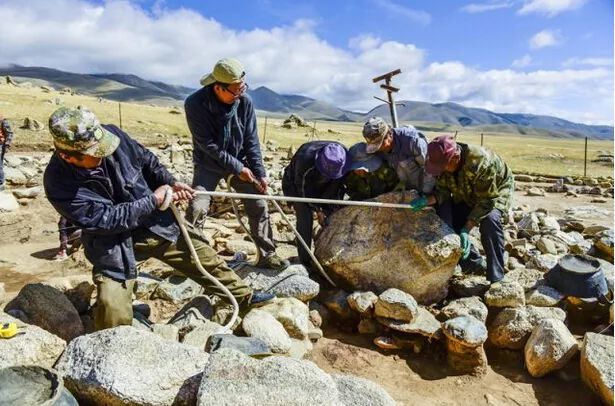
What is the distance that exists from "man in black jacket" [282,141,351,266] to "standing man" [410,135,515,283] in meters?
0.94

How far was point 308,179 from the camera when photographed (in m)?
5.80

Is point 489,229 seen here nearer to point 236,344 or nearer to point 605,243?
point 605,243

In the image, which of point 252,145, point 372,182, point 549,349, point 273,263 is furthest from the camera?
point 372,182

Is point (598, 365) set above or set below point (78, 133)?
below

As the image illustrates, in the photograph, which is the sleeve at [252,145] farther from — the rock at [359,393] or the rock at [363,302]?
the rock at [359,393]

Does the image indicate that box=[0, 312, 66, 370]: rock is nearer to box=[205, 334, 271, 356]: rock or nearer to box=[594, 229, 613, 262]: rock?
box=[205, 334, 271, 356]: rock

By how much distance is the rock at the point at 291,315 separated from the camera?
15.4 feet

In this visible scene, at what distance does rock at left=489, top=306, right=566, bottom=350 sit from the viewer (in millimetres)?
4852

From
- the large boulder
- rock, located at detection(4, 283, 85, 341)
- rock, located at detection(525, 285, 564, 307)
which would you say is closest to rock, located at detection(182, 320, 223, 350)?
rock, located at detection(4, 283, 85, 341)

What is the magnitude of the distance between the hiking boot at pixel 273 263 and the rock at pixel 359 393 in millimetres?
2512

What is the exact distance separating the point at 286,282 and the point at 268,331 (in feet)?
3.38

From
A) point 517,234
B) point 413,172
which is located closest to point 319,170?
point 413,172

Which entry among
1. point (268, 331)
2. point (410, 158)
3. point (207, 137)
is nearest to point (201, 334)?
point (268, 331)

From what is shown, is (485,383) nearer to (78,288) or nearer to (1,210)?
(78,288)
